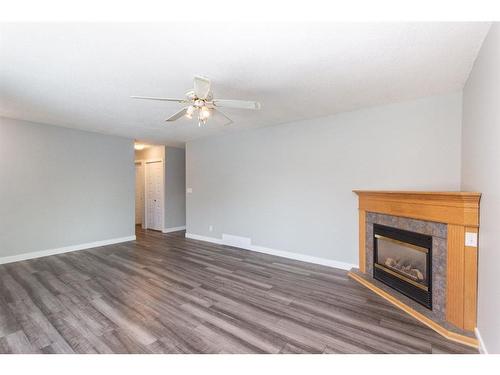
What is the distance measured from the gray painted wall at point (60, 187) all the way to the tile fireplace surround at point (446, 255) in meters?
5.54

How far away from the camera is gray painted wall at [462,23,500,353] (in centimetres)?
157

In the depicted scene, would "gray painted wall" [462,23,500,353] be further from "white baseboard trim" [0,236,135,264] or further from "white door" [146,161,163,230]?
"white door" [146,161,163,230]

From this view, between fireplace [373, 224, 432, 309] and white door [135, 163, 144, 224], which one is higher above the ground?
white door [135, 163, 144, 224]

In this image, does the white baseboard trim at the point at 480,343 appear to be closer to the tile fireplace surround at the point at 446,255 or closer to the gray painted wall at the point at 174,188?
the tile fireplace surround at the point at 446,255

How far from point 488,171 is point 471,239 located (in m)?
0.69

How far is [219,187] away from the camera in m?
5.41

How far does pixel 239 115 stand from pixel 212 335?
3.12 m

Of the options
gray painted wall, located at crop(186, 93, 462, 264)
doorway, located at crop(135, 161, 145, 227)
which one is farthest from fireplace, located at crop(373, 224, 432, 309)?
doorway, located at crop(135, 161, 145, 227)

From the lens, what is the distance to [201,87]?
199cm

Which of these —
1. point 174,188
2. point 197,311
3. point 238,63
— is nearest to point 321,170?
point 238,63

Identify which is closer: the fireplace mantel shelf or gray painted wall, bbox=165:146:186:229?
the fireplace mantel shelf

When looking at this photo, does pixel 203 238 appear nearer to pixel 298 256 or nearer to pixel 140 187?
pixel 298 256

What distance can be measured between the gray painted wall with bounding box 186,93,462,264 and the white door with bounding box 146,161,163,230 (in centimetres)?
180
